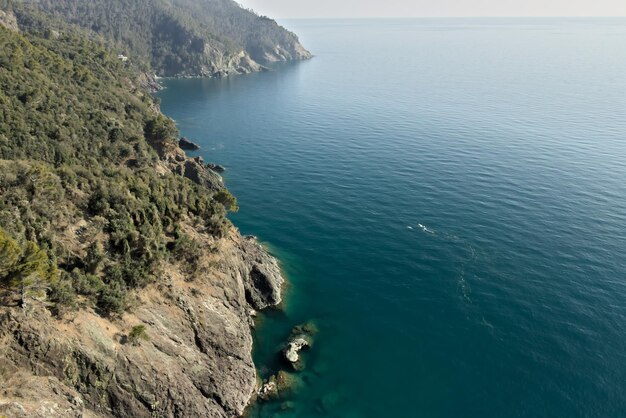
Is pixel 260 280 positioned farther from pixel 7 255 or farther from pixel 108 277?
pixel 7 255

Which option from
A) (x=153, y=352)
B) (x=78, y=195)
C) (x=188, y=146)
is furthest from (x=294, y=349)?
(x=188, y=146)

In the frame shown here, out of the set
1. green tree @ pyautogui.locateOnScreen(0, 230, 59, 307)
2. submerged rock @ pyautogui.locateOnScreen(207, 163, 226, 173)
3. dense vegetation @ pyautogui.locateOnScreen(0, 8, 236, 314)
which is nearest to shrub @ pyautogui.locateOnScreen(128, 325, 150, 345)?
dense vegetation @ pyautogui.locateOnScreen(0, 8, 236, 314)

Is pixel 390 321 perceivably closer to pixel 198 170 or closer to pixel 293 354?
pixel 293 354

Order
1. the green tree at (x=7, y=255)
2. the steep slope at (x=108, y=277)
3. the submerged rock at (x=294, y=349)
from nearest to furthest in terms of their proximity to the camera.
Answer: the green tree at (x=7, y=255) → the steep slope at (x=108, y=277) → the submerged rock at (x=294, y=349)

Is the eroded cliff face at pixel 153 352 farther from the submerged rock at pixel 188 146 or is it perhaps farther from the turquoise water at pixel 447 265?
the submerged rock at pixel 188 146

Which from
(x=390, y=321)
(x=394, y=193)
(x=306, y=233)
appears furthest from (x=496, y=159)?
(x=390, y=321)

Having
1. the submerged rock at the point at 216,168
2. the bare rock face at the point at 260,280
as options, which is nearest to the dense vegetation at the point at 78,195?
the bare rock face at the point at 260,280

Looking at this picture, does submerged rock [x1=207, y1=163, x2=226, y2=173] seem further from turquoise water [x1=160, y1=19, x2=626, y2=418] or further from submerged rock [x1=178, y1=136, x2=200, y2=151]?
submerged rock [x1=178, y1=136, x2=200, y2=151]
